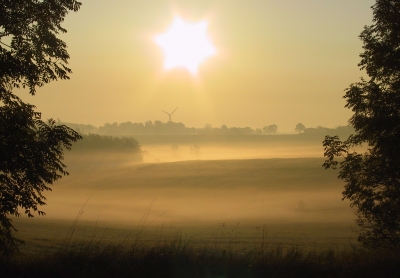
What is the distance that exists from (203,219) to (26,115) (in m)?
31.0

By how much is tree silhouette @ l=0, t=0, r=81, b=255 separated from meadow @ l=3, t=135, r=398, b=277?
4.42 feet

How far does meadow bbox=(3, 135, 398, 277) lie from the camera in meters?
7.94

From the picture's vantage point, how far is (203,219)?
37.9 m

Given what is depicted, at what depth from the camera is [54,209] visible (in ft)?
152

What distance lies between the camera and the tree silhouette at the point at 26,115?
25.5 feet

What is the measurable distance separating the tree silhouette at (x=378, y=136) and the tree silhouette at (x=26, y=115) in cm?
782

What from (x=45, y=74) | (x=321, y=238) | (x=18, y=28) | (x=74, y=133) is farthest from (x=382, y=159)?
(x=321, y=238)

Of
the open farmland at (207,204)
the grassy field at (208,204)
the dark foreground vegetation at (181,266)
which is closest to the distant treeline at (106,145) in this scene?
the open farmland at (207,204)

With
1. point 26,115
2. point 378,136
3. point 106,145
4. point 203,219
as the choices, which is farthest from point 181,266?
point 106,145

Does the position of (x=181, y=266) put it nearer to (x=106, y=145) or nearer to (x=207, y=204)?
(x=207, y=204)

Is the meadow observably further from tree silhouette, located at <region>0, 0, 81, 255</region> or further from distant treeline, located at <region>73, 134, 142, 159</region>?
distant treeline, located at <region>73, 134, 142, 159</region>

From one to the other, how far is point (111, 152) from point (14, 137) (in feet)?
360

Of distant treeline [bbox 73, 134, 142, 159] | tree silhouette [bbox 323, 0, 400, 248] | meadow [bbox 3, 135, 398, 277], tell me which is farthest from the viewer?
distant treeline [bbox 73, 134, 142, 159]

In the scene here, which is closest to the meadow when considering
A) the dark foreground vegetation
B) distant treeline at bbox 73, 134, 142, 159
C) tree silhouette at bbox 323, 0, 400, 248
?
the dark foreground vegetation
